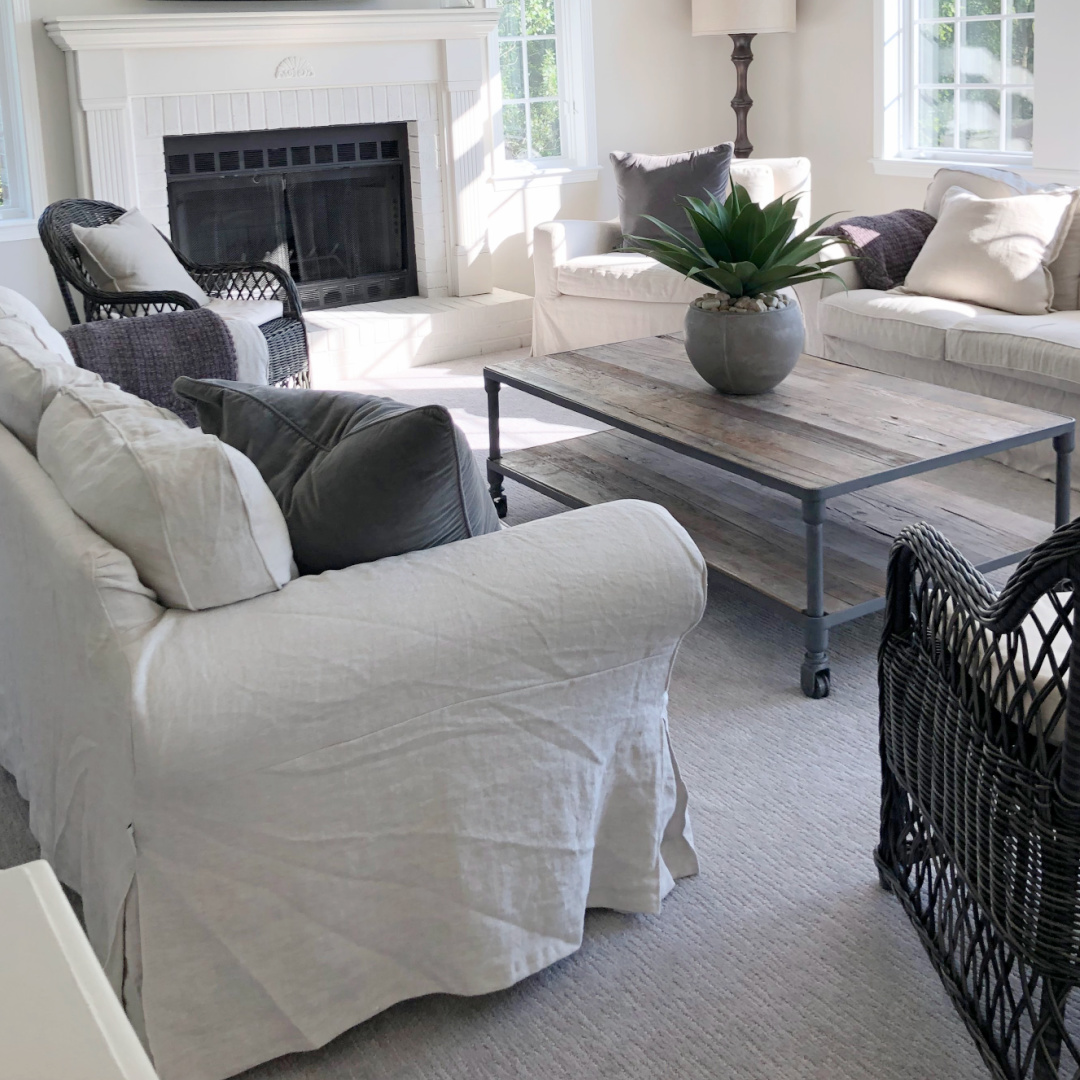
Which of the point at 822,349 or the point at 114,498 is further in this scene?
the point at 822,349

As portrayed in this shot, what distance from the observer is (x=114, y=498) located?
1.59 m

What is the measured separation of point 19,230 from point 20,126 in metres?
0.40

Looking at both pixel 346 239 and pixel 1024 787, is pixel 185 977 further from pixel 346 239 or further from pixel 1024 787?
pixel 346 239

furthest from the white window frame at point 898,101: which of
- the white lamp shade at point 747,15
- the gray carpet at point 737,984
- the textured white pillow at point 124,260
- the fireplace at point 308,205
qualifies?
the gray carpet at point 737,984

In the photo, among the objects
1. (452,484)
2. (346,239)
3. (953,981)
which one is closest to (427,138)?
(346,239)

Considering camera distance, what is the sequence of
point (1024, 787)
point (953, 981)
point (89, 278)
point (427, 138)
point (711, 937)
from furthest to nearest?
point (427, 138), point (89, 278), point (711, 937), point (953, 981), point (1024, 787)

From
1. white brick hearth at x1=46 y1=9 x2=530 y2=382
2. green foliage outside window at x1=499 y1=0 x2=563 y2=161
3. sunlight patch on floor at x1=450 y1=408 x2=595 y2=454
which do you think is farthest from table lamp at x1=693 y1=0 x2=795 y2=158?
sunlight patch on floor at x1=450 y1=408 x2=595 y2=454

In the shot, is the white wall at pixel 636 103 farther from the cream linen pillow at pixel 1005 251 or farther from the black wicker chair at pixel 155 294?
the cream linen pillow at pixel 1005 251

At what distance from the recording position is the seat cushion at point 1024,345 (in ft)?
11.7

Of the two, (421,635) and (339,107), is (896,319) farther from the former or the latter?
(421,635)

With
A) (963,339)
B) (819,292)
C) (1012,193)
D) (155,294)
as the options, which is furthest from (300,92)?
(963,339)

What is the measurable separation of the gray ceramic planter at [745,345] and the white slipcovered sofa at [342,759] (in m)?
1.41

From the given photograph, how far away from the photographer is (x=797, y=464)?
2.70 meters

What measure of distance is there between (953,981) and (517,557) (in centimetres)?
79
